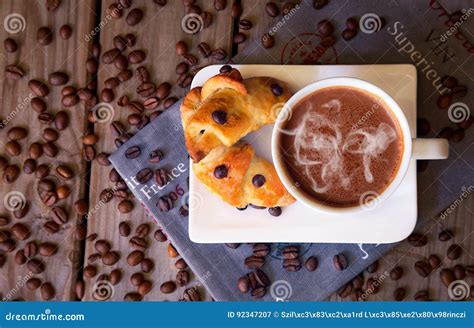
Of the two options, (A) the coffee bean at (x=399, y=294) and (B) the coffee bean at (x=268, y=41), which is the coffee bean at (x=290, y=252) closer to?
(A) the coffee bean at (x=399, y=294)

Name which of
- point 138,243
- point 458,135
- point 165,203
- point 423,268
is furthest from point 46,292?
point 458,135

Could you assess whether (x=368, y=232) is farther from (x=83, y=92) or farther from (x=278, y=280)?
(x=83, y=92)

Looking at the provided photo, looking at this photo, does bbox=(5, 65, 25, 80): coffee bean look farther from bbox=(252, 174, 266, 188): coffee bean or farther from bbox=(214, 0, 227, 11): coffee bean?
bbox=(252, 174, 266, 188): coffee bean

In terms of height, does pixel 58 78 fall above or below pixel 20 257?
above

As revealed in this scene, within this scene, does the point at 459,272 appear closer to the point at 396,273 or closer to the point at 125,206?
the point at 396,273

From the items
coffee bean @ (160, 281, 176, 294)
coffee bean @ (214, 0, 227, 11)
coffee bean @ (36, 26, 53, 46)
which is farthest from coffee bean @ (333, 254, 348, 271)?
coffee bean @ (36, 26, 53, 46)

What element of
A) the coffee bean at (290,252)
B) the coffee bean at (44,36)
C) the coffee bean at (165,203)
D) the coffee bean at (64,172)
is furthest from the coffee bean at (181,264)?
the coffee bean at (44,36)

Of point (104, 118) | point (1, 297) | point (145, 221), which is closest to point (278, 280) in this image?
point (145, 221)
